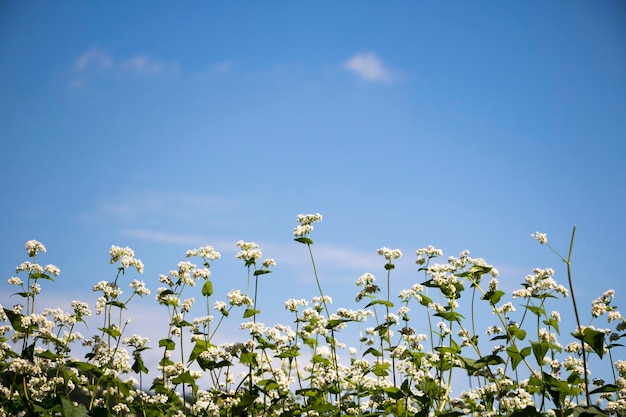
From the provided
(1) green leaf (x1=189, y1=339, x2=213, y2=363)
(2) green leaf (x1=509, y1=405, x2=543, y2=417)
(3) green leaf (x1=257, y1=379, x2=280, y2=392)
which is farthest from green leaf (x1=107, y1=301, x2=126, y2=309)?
(2) green leaf (x1=509, y1=405, x2=543, y2=417)

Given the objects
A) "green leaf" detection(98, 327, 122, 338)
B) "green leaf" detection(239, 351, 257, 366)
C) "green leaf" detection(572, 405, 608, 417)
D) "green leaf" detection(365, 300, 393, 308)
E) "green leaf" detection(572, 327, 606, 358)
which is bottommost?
"green leaf" detection(572, 405, 608, 417)

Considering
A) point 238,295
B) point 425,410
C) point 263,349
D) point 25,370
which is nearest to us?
point 425,410

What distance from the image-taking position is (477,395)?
8531 millimetres

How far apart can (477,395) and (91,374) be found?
6232mm

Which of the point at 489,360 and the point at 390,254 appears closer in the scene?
the point at 489,360

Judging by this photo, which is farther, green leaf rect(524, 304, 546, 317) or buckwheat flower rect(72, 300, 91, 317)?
buckwheat flower rect(72, 300, 91, 317)

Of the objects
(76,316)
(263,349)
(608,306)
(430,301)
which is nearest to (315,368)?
(263,349)

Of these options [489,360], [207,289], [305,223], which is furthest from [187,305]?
[489,360]

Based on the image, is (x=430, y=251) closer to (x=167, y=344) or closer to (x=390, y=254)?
(x=390, y=254)

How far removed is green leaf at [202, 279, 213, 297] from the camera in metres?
9.59

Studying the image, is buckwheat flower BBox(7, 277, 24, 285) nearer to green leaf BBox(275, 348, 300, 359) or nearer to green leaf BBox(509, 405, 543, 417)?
green leaf BBox(275, 348, 300, 359)

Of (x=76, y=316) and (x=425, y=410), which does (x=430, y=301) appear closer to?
(x=425, y=410)

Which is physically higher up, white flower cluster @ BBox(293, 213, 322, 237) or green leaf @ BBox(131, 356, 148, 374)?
white flower cluster @ BBox(293, 213, 322, 237)

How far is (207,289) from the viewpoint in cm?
961
